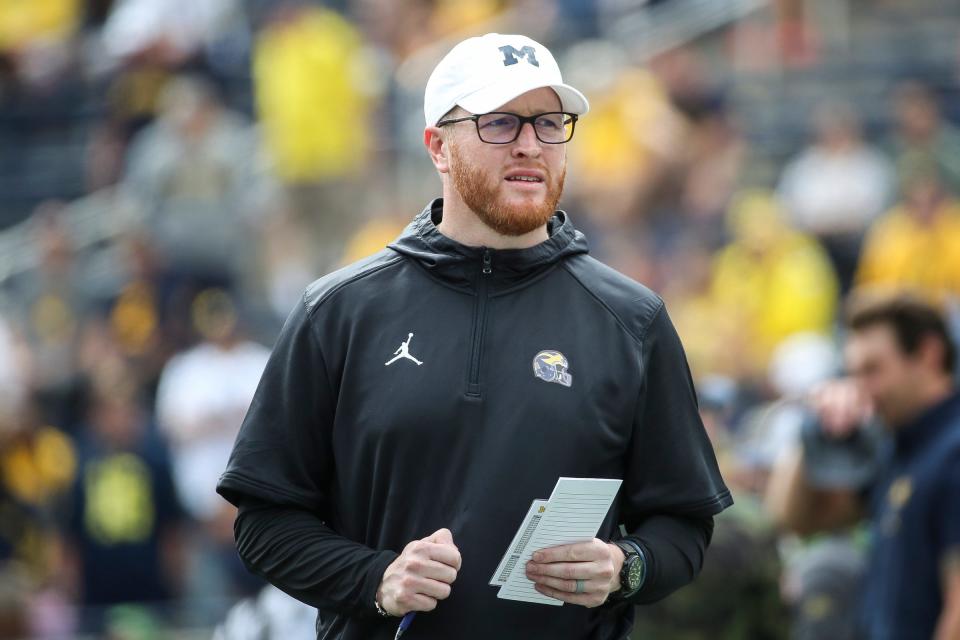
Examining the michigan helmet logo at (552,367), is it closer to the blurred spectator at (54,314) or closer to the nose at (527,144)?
the nose at (527,144)

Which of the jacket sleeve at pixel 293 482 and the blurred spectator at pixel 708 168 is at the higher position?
the blurred spectator at pixel 708 168

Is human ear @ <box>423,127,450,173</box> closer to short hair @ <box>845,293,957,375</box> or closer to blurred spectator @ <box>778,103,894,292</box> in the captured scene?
short hair @ <box>845,293,957,375</box>

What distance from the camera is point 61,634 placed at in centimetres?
902

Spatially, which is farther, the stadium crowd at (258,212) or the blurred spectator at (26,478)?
the stadium crowd at (258,212)

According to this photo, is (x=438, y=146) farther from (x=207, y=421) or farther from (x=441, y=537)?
(x=207, y=421)

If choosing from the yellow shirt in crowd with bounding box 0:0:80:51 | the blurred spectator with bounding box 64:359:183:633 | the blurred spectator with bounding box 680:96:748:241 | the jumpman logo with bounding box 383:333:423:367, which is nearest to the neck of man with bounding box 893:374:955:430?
the jumpman logo with bounding box 383:333:423:367

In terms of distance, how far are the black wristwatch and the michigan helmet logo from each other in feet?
1.17

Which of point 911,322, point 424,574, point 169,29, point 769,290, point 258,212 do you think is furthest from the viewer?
point 169,29

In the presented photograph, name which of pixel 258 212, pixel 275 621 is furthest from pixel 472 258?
pixel 258 212

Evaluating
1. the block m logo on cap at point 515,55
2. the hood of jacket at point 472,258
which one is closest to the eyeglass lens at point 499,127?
the block m logo on cap at point 515,55

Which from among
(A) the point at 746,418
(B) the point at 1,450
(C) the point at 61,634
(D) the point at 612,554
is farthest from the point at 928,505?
(B) the point at 1,450

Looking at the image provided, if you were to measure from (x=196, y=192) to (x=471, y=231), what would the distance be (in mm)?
9619

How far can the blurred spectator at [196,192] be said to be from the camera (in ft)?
41.5

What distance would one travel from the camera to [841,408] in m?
5.54
